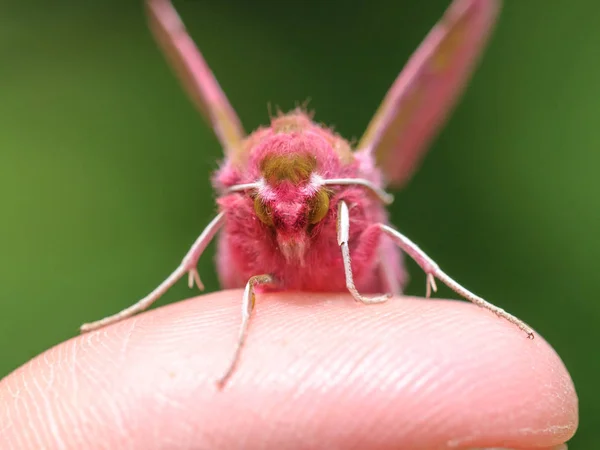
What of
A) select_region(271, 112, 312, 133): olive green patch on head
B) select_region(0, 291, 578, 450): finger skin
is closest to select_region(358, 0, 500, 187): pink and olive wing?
select_region(271, 112, 312, 133): olive green patch on head

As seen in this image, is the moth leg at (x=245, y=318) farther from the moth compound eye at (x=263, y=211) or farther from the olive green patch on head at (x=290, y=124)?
the olive green patch on head at (x=290, y=124)

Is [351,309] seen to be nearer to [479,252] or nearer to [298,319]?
[298,319]

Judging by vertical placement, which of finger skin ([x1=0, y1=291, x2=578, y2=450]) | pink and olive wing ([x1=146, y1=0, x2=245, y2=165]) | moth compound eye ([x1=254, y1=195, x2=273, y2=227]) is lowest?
finger skin ([x1=0, y1=291, x2=578, y2=450])

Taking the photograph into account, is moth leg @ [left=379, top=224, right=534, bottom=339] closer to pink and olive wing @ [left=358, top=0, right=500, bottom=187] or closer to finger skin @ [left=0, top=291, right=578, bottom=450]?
finger skin @ [left=0, top=291, right=578, bottom=450]

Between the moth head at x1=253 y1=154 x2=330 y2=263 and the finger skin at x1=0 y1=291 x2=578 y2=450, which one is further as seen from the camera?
the moth head at x1=253 y1=154 x2=330 y2=263

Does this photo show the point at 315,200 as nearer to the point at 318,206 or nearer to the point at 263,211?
the point at 318,206

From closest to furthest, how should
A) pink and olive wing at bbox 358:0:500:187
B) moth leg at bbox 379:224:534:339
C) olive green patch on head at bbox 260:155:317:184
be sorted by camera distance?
olive green patch on head at bbox 260:155:317:184
moth leg at bbox 379:224:534:339
pink and olive wing at bbox 358:0:500:187

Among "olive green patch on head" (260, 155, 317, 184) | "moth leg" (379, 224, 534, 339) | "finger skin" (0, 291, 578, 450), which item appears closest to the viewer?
"finger skin" (0, 291, 578, 450)
